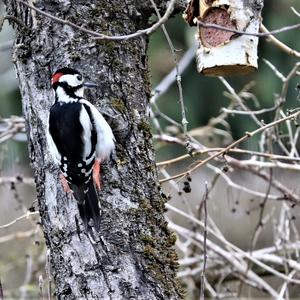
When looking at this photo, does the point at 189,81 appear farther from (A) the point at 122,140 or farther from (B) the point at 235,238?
(A) the point at 122,140

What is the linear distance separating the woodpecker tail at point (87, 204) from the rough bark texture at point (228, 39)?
0.63 metres

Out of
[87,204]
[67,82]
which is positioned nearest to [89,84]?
[67,82]

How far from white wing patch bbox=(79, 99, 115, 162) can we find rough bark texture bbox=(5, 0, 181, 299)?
4 centimetres

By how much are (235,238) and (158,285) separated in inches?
210

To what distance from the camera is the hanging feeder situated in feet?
10.6

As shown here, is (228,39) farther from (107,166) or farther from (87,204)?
(87,204)

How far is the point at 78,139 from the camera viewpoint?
3607mm

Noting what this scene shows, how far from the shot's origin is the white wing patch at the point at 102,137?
3.36 metres

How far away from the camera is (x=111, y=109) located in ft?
11.2

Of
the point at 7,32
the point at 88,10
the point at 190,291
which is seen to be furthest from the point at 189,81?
the point at 88,10

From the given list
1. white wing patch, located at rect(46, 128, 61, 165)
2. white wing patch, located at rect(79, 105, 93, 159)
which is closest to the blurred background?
white wing patch, located at rect(79, 105, 93, 159)

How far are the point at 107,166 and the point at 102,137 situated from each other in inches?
4.7

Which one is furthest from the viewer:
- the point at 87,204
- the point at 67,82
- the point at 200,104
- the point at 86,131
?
the point at 200,104

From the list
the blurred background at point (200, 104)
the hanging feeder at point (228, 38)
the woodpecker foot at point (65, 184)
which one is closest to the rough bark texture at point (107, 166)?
the woodpecker foot at point (65, 184)
